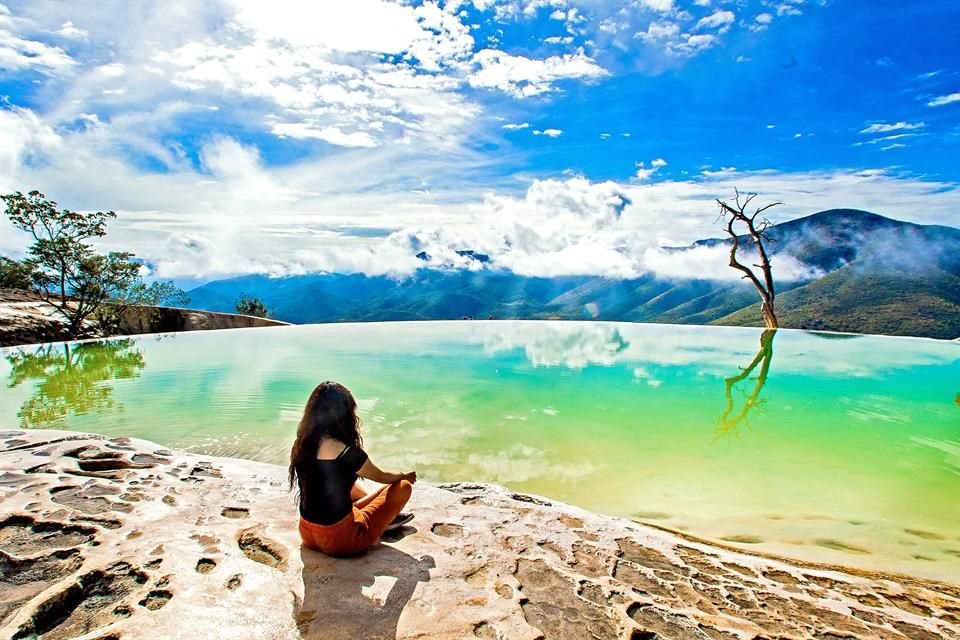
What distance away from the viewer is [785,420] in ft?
22.6

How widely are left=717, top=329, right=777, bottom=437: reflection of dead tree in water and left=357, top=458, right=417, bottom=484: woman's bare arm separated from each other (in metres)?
4.59

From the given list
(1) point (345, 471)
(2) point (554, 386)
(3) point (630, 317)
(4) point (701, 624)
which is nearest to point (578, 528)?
(4) point (701, 624)

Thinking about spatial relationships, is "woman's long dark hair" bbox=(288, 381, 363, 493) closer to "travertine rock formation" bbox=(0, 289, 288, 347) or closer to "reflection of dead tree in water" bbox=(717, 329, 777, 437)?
"reflection of dead tree in water" bbox=(717, 329, 777, 437)

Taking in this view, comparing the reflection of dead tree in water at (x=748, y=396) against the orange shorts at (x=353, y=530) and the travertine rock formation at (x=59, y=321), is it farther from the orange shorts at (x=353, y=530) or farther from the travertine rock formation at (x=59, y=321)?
the travertine rock formation at (x=59, y=321)

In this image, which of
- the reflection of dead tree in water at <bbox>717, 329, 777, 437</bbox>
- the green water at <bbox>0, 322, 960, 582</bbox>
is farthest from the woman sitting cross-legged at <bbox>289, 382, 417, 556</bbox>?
the reflection of dead tree in water at <bbox>717, 329, 777, 437</bbox>

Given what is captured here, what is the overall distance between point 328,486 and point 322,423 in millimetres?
329

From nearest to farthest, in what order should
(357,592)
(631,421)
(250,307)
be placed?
(357,592) → (631,421) → (250,307)

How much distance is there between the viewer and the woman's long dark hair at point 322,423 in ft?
8.84

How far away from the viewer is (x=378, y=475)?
2.84 m

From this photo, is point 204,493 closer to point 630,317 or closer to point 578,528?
point 578,528

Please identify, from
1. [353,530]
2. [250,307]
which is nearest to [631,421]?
[353,530]

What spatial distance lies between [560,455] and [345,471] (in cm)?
321

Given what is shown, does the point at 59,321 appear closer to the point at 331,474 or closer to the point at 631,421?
the point at 631,421

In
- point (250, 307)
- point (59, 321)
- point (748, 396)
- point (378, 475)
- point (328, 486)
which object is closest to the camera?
point (328, 486)
